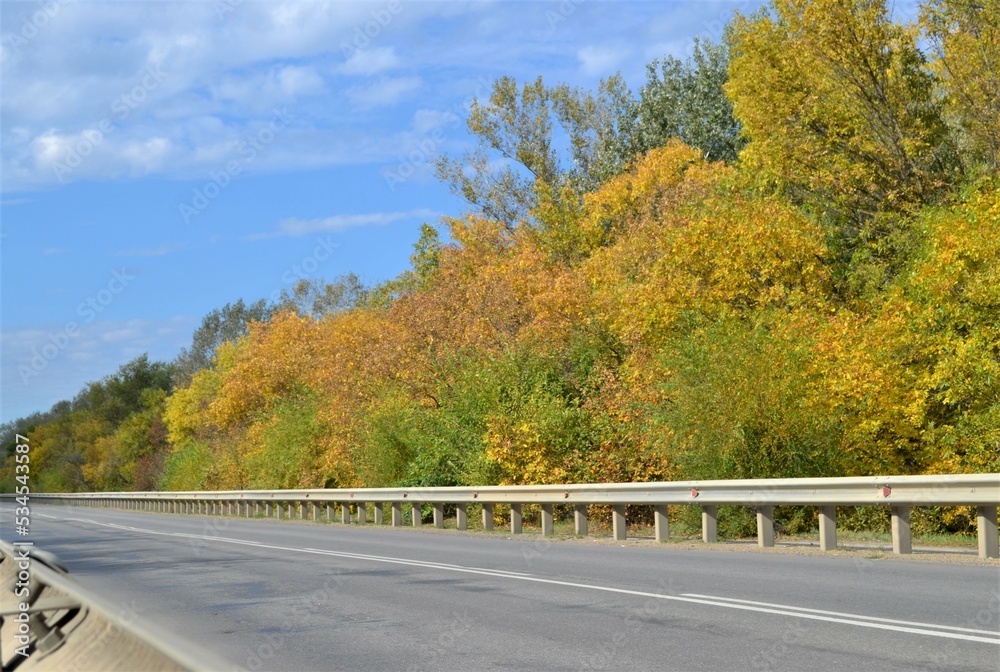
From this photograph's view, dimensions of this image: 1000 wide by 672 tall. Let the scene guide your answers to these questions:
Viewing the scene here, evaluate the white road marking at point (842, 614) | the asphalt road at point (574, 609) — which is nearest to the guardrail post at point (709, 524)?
the asphalt road at point (574, 609)

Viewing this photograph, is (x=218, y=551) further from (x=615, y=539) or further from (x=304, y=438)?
(x=304, y=438)

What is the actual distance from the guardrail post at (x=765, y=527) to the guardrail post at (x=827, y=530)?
851 mm

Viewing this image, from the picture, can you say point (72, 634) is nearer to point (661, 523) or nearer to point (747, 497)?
point (747, 497)

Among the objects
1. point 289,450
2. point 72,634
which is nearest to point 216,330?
point 289,450

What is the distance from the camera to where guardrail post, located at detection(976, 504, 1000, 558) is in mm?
12077

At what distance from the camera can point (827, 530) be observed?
13992mm

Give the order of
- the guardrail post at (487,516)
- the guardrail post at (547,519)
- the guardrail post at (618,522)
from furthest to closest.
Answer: the guardrail post at (487,516)
the guardrail post at (547,519)
the guardrail post at (618,522)

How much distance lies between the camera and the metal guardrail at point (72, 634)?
11.6ft

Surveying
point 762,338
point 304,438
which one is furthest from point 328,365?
point 762,338

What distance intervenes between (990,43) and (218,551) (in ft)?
64.4

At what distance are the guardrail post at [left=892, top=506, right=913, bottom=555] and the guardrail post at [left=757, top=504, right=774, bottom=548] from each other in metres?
1.98

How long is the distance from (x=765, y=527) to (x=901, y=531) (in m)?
2.25

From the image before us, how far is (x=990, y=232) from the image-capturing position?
20219 millimetres

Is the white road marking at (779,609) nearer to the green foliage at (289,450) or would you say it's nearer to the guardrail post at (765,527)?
the guardrail post at (765,527)
